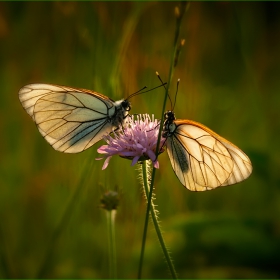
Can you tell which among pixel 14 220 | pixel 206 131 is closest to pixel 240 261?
pixel 206 131

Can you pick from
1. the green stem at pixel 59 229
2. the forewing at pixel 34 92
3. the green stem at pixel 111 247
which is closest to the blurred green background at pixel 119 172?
the green stem at pixel 59 229

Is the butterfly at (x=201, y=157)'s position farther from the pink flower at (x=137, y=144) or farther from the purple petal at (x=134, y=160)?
the purple petal at (x=134, y=160)

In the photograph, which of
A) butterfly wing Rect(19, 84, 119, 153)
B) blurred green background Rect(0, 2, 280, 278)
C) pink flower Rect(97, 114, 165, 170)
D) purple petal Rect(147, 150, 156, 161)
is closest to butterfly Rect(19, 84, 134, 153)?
butterfly wing Rect(19, 84, 119, 153)

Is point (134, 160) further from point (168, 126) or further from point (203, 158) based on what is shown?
point (203, 158)

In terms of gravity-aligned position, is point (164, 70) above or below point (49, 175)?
above

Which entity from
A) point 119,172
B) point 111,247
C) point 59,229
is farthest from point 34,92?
point 111,247

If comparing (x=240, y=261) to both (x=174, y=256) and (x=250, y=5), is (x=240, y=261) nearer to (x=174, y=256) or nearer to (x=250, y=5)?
(x=174, y=256)
